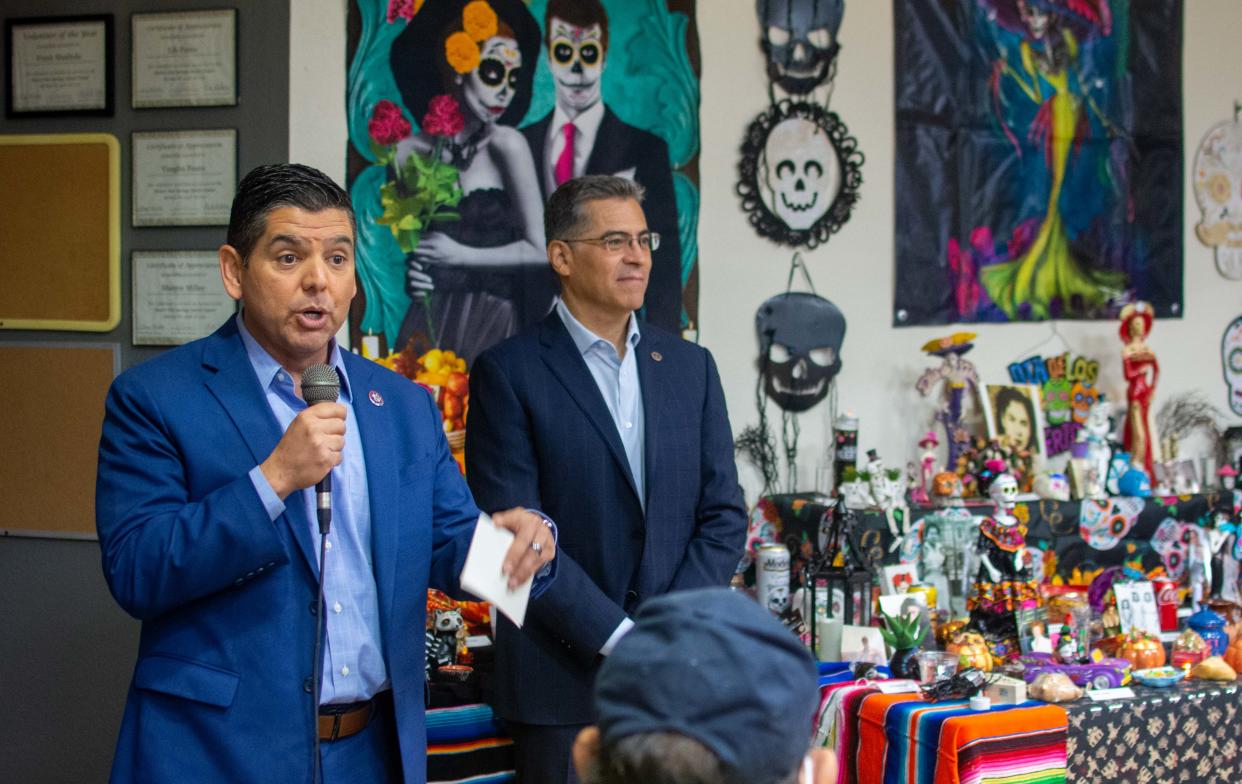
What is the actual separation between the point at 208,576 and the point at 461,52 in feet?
9.02

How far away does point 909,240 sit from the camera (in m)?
4.54

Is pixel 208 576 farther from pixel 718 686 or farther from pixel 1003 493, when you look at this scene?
pixel 1003 493

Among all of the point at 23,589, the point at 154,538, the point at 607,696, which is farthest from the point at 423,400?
the point at 23,589

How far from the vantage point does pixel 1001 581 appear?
11.8ft

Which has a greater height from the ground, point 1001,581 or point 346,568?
point 346,568

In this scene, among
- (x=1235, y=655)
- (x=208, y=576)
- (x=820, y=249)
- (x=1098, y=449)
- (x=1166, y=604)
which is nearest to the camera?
(x=208, y=576)

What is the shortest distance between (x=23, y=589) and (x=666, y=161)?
8.77ft

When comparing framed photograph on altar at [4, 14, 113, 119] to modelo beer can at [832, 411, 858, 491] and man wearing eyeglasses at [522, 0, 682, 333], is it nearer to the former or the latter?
man wearing eyeglasses at [522, 0, 682, 333]

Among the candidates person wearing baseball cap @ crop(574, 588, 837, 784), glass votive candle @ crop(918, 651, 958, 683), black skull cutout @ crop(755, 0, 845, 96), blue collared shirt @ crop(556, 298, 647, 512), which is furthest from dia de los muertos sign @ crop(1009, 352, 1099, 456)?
person wearing baseball cap @ crop(574, 588, 837, 784)

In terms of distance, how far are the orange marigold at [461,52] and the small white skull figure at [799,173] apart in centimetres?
111

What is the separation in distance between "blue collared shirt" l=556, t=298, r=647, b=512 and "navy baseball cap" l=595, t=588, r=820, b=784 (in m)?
1.90

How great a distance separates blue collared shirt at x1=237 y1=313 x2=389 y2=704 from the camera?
1949mm

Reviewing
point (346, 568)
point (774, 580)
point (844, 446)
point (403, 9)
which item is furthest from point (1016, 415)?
point (346, 568)

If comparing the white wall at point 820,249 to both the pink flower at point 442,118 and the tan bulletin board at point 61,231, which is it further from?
the tan bulletin board at point 61,231
